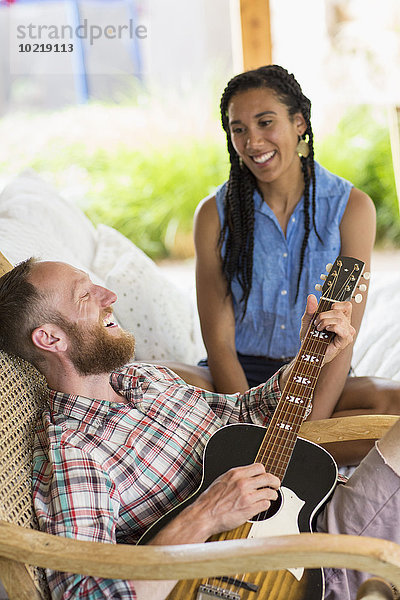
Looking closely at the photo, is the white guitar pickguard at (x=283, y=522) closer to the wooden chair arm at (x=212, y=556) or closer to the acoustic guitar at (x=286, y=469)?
the acoustic guitar at (x=286, y=469)

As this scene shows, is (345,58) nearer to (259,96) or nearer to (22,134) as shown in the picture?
(22,134)

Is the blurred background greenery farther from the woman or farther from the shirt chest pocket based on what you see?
the shirt chest pocket

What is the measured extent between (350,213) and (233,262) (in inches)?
14.4

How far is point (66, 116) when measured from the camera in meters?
6.02

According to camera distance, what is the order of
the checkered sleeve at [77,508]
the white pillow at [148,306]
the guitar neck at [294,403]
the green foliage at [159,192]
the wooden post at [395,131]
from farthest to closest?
the green foliage at [159,192]
the wooden post at [395,131]
the white pillow at [148,306]
the guitar neck at [294,403]
the checkered sleeve at [77,508]

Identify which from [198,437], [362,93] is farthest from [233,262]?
[362,93]

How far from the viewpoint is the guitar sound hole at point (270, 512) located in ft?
4.66

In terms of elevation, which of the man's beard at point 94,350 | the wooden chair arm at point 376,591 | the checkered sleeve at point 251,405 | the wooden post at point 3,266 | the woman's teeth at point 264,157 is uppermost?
the woman's teeth at point 264,157

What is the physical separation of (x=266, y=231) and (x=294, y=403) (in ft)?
2.46

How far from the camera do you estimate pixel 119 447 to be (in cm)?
151

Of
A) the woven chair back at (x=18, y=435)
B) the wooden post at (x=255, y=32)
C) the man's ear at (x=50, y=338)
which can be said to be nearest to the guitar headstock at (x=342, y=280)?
the man's ear at (x=50, y=338)

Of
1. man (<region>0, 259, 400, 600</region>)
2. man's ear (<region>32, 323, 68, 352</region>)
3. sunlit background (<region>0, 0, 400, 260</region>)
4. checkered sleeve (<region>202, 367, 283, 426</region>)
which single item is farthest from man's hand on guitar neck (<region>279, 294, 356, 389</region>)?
sunlit background (<region>0, 0, 400, 260</region>)

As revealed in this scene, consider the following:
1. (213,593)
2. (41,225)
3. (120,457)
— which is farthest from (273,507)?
(41,225)

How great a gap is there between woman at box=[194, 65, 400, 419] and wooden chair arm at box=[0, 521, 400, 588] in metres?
0.97
